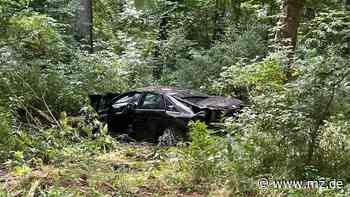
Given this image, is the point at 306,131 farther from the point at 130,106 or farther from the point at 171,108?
the point at 130,106

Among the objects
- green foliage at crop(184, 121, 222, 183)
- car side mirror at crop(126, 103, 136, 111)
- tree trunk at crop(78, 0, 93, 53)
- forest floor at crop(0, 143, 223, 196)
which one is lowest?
car side mirror at crop(126, 103, 136, 111)

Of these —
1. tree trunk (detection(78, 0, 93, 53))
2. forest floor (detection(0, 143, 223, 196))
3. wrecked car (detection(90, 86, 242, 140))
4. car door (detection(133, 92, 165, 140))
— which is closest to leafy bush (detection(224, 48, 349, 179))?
forest floor (detection(0, 143, 223, 196))

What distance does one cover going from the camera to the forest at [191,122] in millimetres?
5762

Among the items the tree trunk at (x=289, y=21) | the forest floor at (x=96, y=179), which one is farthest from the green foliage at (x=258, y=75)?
the forest floor at (x=96, y=179)

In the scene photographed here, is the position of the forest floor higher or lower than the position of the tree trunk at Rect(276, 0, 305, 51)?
lower

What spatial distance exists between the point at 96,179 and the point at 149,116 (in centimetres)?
402

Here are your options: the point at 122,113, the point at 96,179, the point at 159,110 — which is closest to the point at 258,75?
the point at 159,110

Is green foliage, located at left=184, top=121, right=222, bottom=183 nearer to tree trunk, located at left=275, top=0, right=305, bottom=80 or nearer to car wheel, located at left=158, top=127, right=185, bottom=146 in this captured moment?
car wheel, located at left=158, top=127, right=185, bottom=146

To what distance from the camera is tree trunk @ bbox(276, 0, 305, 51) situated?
10266 millimetres

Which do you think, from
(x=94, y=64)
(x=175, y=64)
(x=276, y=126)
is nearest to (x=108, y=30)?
(x=175, y=64)

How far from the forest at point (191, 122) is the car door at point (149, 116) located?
26cm

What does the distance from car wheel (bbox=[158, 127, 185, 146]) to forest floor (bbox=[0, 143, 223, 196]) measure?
194 cm

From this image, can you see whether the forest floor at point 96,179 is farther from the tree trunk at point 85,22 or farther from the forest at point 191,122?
the tree trunk at point 85,22

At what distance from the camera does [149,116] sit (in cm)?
995
